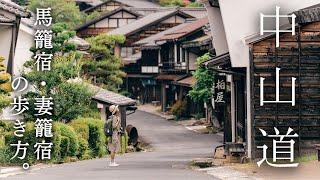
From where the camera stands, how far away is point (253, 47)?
63.7 feet

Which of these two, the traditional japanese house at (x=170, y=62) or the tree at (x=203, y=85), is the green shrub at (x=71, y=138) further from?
the traditional japanese house at (x=170, y=62)

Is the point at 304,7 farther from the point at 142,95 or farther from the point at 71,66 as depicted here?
the point at 142,95

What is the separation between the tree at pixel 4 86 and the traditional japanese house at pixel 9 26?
567 mm

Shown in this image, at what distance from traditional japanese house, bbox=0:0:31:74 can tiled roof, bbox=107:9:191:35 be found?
52499mm

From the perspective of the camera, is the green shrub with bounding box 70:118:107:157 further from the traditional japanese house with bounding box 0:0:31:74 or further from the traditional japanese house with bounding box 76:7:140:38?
the traditional japanese house with bounding box 76:7:140:38

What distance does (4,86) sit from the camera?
18.7m

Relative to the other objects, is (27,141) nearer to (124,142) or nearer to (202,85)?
(124,142)

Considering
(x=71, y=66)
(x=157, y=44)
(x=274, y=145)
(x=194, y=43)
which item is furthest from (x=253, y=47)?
(x=157, y=44)

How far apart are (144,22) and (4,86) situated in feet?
186

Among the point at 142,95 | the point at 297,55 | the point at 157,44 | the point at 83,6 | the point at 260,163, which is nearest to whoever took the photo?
the point at 260,163

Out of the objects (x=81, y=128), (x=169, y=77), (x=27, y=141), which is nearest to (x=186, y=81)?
(x=169, y=77)

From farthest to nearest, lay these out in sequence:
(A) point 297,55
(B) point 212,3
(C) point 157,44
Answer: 1. (C) point 157,44
2. (B) point 212,3
3. (A) point 297,55

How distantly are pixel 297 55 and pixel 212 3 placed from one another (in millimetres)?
5216

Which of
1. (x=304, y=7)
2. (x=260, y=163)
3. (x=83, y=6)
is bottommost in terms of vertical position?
(x=260, y=163)
